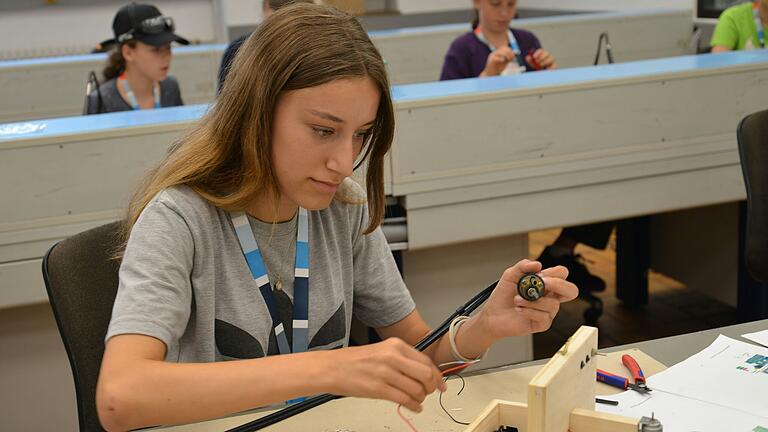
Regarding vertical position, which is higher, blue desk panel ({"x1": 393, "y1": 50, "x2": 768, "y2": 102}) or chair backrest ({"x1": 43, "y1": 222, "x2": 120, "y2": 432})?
blue desk panel ({"x1": 393, "y1": 50, "x2": 768, "y2": 102})

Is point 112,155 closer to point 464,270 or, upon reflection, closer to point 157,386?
point 464,270

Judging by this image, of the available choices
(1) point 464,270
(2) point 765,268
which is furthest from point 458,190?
(2) point 765,268

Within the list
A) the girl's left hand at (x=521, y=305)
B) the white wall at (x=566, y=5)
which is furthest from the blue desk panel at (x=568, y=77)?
the white wall at (x=566, y=5)

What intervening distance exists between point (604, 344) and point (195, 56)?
2.18m

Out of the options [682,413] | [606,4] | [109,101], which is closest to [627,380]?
[682,413]

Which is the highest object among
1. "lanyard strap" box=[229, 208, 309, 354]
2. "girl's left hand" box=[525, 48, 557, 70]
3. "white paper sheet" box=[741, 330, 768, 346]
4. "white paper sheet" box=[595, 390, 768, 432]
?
"girl's left hand" box=[525, 48, 557, 70]

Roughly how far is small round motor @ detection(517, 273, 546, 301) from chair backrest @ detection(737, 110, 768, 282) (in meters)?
1.03

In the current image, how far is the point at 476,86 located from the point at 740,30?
176cm

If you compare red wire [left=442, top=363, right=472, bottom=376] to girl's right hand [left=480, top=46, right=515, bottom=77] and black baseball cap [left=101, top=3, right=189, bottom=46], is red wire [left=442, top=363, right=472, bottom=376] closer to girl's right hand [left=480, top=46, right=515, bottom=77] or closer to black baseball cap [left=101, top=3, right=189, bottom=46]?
girl's right hand [left=480, top=46, right=515, bottom=77]

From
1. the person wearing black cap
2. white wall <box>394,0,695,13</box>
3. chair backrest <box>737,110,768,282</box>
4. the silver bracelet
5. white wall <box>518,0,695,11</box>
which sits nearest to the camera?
the silver bracelet

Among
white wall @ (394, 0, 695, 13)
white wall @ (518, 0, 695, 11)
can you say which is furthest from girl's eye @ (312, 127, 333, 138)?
white wall @ (394, 0, 695, 13)

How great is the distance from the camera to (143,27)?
9.98 ft

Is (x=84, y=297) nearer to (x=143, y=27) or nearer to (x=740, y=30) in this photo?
(x=143, y=27)

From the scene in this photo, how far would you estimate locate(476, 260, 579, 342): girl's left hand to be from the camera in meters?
1.12
